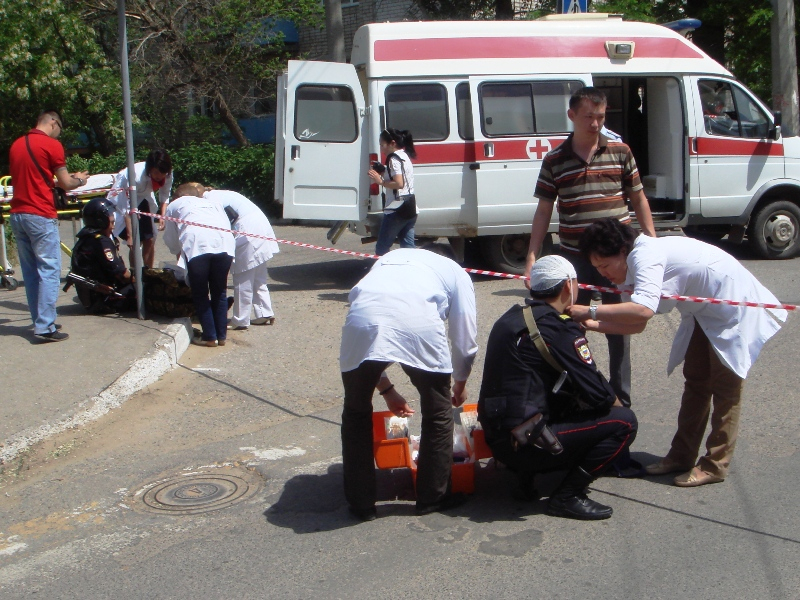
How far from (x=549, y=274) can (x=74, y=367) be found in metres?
4.01

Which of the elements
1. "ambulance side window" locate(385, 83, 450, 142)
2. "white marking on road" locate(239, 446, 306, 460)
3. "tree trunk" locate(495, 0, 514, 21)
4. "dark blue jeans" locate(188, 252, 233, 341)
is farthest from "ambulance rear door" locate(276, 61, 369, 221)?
"tree trunk" locate(495, 0, 514, 21)

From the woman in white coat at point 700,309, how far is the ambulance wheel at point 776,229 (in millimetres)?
7297

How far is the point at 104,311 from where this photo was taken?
27.8ft

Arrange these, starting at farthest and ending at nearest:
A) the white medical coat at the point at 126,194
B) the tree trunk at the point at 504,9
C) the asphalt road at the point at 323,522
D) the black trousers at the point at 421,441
A: 1. the tree trunk at the point at 504,9
2. the white medical coat at the point at 126,194
3. the black trousers at the point at 421,441
4. the asphalt road at the point at 323,522

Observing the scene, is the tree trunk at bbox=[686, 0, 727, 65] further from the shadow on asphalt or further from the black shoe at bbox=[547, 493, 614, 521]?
the black shoe at bbox=[547, 493, 614, 521]

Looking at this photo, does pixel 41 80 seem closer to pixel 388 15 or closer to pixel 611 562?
pixel 388 15

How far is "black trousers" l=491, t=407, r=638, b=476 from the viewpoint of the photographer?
166 inches

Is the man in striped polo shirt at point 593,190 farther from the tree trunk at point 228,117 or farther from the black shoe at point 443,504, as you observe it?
the tree trunk at point 228,117

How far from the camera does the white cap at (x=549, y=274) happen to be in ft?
14.0

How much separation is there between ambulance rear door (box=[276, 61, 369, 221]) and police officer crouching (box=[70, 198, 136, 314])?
7.85 feet

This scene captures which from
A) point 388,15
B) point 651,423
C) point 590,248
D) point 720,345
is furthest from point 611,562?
point 388,15

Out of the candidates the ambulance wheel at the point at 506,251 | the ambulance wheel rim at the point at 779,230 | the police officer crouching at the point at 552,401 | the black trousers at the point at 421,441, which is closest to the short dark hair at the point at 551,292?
the police officer crouching at the point at 552,401

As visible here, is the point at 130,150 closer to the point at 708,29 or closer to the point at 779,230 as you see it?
the point at 779,230

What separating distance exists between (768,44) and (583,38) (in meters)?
7.86
